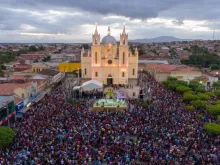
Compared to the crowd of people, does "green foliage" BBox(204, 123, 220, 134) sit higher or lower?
higher

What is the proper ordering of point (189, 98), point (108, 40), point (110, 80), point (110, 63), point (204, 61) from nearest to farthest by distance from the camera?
point (189, 98) → point (110, 63) → point (110, 80) → point (108, 40) → point (204, 61)

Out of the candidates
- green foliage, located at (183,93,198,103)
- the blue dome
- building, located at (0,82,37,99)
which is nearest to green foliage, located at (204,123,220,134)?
green foliage, located at (183,93,198,103)

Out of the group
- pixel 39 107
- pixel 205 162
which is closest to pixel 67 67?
pixel 39 107

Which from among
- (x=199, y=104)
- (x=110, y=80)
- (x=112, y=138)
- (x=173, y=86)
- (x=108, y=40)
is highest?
(x=108, y=40)

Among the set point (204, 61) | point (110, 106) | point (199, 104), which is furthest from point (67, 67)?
point (199, 104)

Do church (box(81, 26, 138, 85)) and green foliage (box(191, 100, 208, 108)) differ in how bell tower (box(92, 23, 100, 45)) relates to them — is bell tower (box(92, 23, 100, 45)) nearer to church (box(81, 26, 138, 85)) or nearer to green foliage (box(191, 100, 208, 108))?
church (box(81, 26, 138, 85))

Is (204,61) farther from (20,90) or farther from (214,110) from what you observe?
(20,90)
